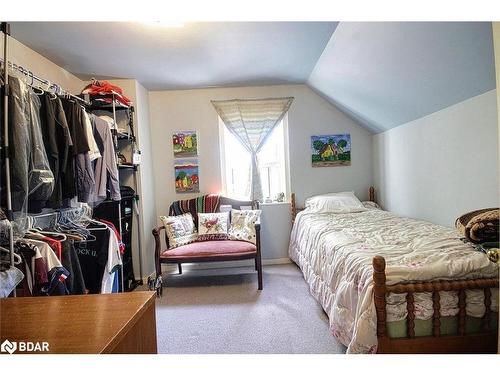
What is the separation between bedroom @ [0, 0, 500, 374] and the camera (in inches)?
52.1

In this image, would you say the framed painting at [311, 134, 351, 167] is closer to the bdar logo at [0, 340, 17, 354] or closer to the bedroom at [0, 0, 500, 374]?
the bedroom at [0, 0, 500, 374]

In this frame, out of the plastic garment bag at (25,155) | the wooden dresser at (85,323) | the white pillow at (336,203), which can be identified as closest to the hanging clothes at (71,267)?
the plastic garment bag at (25,155)

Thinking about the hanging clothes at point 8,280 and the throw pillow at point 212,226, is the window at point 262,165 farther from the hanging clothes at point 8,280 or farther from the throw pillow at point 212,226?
the hanging clothes at point 8,280

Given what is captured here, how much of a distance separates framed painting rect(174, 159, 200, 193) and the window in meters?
0.39

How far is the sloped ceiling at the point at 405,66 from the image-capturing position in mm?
1717

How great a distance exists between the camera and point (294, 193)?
3721mm

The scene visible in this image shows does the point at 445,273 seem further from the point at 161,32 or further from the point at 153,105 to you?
the point at 153,105

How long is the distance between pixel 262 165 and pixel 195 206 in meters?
1.07

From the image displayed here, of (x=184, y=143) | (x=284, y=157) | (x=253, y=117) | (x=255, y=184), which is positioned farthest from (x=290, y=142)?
(x=184, y=143)

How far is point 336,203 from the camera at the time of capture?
11.2ft

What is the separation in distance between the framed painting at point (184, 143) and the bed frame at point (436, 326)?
9.36ft

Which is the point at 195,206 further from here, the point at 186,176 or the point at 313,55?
the point at 313,55

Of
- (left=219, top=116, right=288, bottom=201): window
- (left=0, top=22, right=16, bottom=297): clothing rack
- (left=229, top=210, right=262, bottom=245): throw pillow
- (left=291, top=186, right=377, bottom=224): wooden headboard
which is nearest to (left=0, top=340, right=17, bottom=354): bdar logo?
(left=0, top=22, right=16, bottom=297): clothing rack
